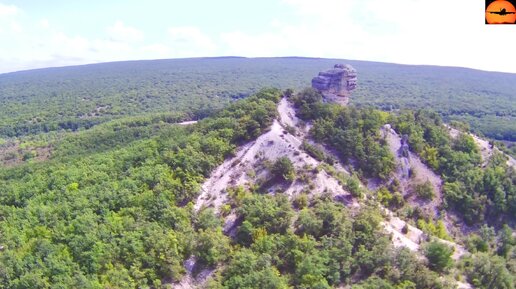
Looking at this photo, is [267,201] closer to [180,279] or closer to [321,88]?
[180,279]

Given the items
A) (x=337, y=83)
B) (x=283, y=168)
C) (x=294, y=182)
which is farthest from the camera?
(x=337, y=83)

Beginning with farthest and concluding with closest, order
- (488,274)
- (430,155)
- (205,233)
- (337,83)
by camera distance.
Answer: (337,83), (430,155), (205,233), (488,274)

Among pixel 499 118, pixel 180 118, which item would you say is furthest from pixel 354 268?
pixel 499 118

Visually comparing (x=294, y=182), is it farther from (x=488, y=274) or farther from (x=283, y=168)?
(x=488, y=274)

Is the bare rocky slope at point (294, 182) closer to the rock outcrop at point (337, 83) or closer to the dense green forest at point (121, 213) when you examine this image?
the dense green forest at point (121, 213)

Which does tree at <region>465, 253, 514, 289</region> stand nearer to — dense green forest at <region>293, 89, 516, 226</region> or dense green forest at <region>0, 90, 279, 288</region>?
dense green forest at <region>293, 89, 516, 226</region>

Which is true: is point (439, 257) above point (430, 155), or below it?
below

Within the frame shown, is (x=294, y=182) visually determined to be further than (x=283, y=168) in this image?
No

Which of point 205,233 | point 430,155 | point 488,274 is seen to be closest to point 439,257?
point 488,274

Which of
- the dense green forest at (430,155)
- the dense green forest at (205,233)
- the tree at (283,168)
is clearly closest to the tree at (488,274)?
the dense green forest at (205,233)
